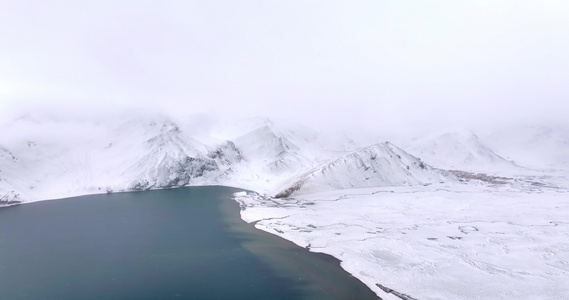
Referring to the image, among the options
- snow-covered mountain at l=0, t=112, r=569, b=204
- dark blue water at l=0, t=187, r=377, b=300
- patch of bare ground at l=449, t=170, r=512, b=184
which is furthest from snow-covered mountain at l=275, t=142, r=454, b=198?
dark blue water at l=0, t=187, r=377, b=300

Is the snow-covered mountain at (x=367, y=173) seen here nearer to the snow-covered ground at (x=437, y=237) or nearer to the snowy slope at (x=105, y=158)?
the snow-covered ground at (x=437, y=237)

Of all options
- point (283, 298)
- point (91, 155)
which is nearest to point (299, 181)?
point (283, 298)

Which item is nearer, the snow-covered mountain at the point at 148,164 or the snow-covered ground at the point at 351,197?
the snow-covered ground at the point at 351,197

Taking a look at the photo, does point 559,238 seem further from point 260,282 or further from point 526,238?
point 260,282

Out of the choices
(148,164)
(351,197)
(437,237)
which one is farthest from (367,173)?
(148,164)

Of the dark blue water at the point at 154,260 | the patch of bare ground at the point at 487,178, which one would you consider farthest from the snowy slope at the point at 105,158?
the patch of bare ground at the point at 487,178

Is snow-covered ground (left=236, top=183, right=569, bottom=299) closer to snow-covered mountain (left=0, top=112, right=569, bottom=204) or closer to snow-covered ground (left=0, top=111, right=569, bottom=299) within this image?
snow-covered ground (left=0, top=111, right=569, bottom=299)
